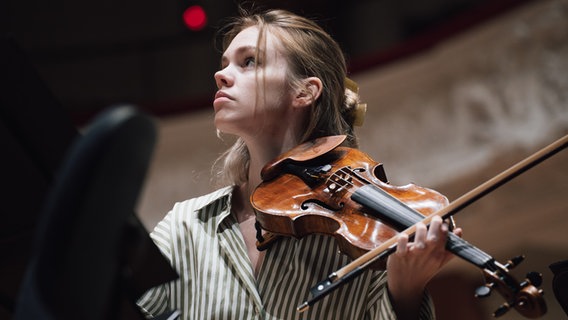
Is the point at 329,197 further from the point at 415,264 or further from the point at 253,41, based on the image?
the point at 253,41

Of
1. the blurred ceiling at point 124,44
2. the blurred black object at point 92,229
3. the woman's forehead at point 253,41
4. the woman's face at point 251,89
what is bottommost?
the blurred ceiling at point 124,44

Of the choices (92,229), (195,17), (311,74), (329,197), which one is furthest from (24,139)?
(195,17)

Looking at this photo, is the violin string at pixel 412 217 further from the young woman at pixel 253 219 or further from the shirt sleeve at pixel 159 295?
the shirt sleeve at pixel 159 295

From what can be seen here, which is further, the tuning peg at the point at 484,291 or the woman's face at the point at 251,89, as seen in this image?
the woman's face at the point at 251,89

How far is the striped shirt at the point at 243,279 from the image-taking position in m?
1.33

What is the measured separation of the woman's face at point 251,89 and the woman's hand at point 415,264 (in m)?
0.49

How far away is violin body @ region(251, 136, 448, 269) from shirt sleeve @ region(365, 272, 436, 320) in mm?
76

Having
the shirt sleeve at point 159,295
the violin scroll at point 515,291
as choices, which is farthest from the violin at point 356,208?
the shirt sleeve at point 159,295

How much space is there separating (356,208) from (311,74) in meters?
0.48

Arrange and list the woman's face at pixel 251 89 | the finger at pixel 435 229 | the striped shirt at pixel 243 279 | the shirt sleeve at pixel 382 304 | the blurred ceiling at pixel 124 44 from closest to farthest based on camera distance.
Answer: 1. the finger at pixel 435 229
2. the shirt sleeve at pixel 382 304
3. the striped shirt at pixel 243 279
4. the woman's face at pixel 251 89
5. the blurred ceiling at pixel 124 44

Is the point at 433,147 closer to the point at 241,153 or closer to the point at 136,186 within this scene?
the point at 241,153

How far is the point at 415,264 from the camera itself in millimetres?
1107

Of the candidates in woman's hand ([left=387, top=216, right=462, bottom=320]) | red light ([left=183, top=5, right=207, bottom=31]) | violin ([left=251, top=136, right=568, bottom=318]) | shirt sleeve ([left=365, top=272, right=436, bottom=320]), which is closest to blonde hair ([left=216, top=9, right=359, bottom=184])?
violin ([left=251, top=136, right=568, bottom=318])

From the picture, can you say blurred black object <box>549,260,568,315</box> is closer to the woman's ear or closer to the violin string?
the violin string
